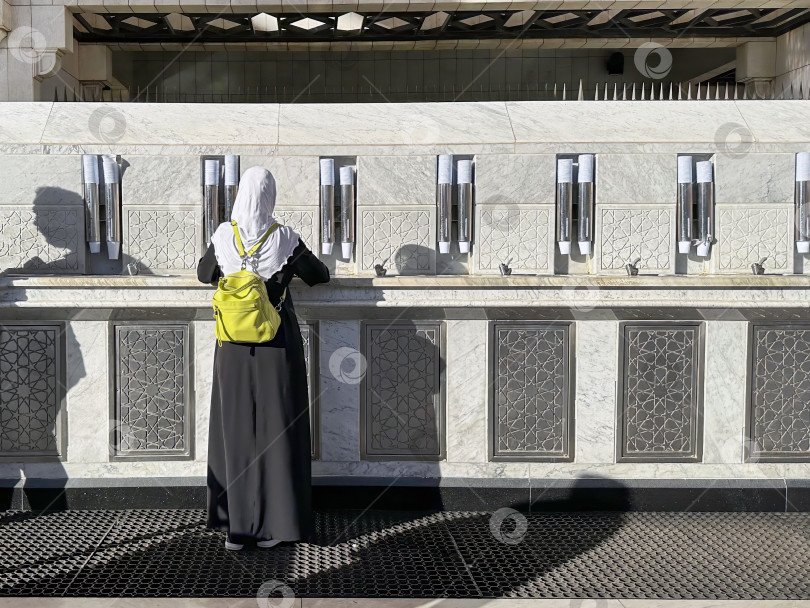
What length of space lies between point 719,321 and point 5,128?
3850 millimetres

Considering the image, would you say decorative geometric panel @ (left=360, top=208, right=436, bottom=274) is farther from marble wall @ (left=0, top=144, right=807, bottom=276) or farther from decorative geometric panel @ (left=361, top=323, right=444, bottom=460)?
decorative geometric panel @ (left=361, top=323, right=444, bottom=460)

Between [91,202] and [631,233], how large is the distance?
9.28 feet

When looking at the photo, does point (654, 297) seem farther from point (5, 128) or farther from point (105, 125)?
point (5, 128)

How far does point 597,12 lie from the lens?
8.83m

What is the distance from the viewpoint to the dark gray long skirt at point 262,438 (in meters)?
3.44

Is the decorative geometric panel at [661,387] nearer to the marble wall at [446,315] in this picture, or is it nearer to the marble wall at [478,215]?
the marble wall at [446,315]

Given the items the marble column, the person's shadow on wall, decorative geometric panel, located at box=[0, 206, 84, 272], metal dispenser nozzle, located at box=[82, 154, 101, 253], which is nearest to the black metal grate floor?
the person's shadow on wall

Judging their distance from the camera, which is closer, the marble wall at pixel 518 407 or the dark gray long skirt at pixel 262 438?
the dark gray long skirt at pixel 262 438

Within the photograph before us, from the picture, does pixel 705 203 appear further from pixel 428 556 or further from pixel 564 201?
pixel 428 556

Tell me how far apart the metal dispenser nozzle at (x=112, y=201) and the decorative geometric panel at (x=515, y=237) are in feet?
6.20

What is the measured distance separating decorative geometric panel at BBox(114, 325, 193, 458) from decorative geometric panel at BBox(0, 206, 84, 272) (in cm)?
53

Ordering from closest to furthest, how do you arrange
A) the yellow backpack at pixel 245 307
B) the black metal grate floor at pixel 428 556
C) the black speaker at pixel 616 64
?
the black metal grate floor at pixel 428 556 < the yellow backpack at pixel 245 307 < the black speaker at pixel 616 64

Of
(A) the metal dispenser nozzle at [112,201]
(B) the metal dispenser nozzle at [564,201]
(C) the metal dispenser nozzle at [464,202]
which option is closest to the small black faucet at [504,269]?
(C) the metal dispenser nozzle at [464,202]

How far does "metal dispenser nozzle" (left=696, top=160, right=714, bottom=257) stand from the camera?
4098 millimetres
